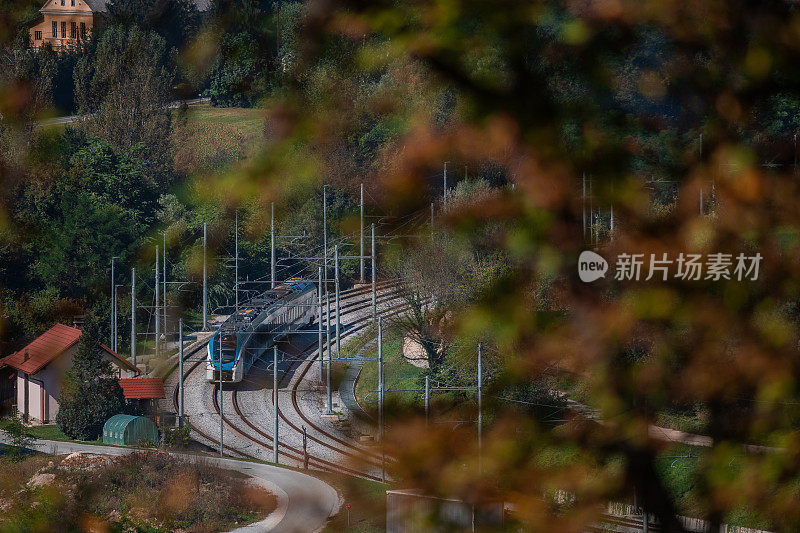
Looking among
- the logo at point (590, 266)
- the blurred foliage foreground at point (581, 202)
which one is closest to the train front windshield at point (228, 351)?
the blurred foliage foreground at point (581, 202)

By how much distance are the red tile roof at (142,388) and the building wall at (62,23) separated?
34.7 feet

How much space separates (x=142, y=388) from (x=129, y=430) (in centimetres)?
134

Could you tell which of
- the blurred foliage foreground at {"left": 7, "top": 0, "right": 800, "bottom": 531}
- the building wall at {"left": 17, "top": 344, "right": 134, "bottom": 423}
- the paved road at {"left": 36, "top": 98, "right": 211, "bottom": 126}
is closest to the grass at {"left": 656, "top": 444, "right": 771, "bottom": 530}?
the blurred foliage foreground at {"left": 7, "top": 0, "right": 800, "bottom": 531}

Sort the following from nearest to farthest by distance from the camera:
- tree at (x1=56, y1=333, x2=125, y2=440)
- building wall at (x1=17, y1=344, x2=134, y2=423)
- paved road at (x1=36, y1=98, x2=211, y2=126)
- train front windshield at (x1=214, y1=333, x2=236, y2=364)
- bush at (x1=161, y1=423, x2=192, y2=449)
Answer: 1. paved road at (x1=36, y1=98, x2=211, y2=126)
2. building wall at (x1=17, y1=344, x2=134, y2=423)
3. bush at (x1=161, y1=423, x2=192, y2=449)
4. tree at (x1=56, y1=333, x2=125, y2=440)
5. train front windshield at (x1=214, y1=333, x2=236, y2=364)

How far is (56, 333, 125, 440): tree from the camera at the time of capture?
10.4 meters

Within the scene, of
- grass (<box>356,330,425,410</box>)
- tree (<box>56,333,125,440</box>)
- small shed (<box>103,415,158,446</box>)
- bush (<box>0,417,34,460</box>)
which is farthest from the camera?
small shed (<box>103,415,158,446</box>)

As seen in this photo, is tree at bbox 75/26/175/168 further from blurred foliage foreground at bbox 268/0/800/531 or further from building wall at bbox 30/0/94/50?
blurred foliage foreground at bbox 268/0/800/531

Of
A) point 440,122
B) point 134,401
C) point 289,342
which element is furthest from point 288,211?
point 289,342

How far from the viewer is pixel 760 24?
843mm

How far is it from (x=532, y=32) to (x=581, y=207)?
0.55ft

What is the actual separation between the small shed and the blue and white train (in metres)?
1.12

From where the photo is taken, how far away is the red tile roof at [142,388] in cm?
1158

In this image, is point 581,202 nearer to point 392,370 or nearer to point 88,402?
point 392,370

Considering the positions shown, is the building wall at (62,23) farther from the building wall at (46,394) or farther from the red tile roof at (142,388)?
the red tile roof at (142,388)
